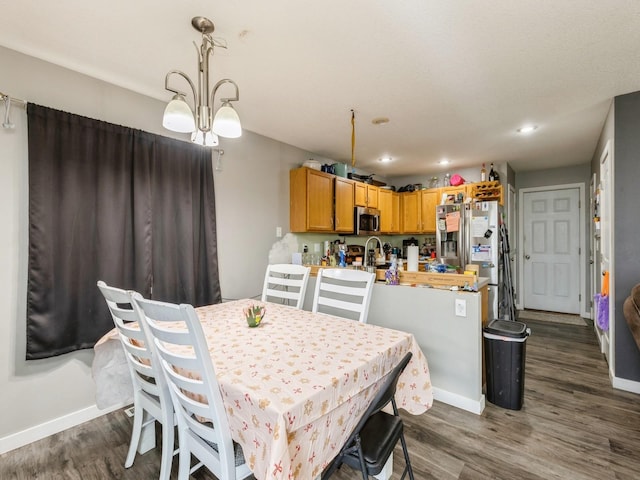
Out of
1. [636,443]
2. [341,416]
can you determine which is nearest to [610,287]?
[636,443]

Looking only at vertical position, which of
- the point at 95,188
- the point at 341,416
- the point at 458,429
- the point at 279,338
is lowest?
the point at 458,429

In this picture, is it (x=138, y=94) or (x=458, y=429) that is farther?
(x=138, y=94)

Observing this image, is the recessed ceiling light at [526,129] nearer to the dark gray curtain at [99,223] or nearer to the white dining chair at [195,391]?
the dark gray curtain at [99,223]

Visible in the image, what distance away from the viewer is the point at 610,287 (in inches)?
107

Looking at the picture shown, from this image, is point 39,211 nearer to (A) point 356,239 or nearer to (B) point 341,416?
(B) point 341,416

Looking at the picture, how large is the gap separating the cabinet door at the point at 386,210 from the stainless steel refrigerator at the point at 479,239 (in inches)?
40.2

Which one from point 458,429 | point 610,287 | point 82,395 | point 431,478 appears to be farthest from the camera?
point 610,287

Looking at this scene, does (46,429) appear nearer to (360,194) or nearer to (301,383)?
(301,383)

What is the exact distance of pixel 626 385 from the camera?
8.43ft

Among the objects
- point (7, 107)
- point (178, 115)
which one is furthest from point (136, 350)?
point (7, 107)

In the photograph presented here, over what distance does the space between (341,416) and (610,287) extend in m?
2.92

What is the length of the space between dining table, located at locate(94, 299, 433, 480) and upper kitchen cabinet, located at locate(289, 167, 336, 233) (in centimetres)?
194

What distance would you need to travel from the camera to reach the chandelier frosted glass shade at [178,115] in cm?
150

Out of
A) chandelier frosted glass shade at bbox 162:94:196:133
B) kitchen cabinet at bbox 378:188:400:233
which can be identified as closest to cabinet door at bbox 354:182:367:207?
kitchen cabinet at bbox 378:188:400:233
